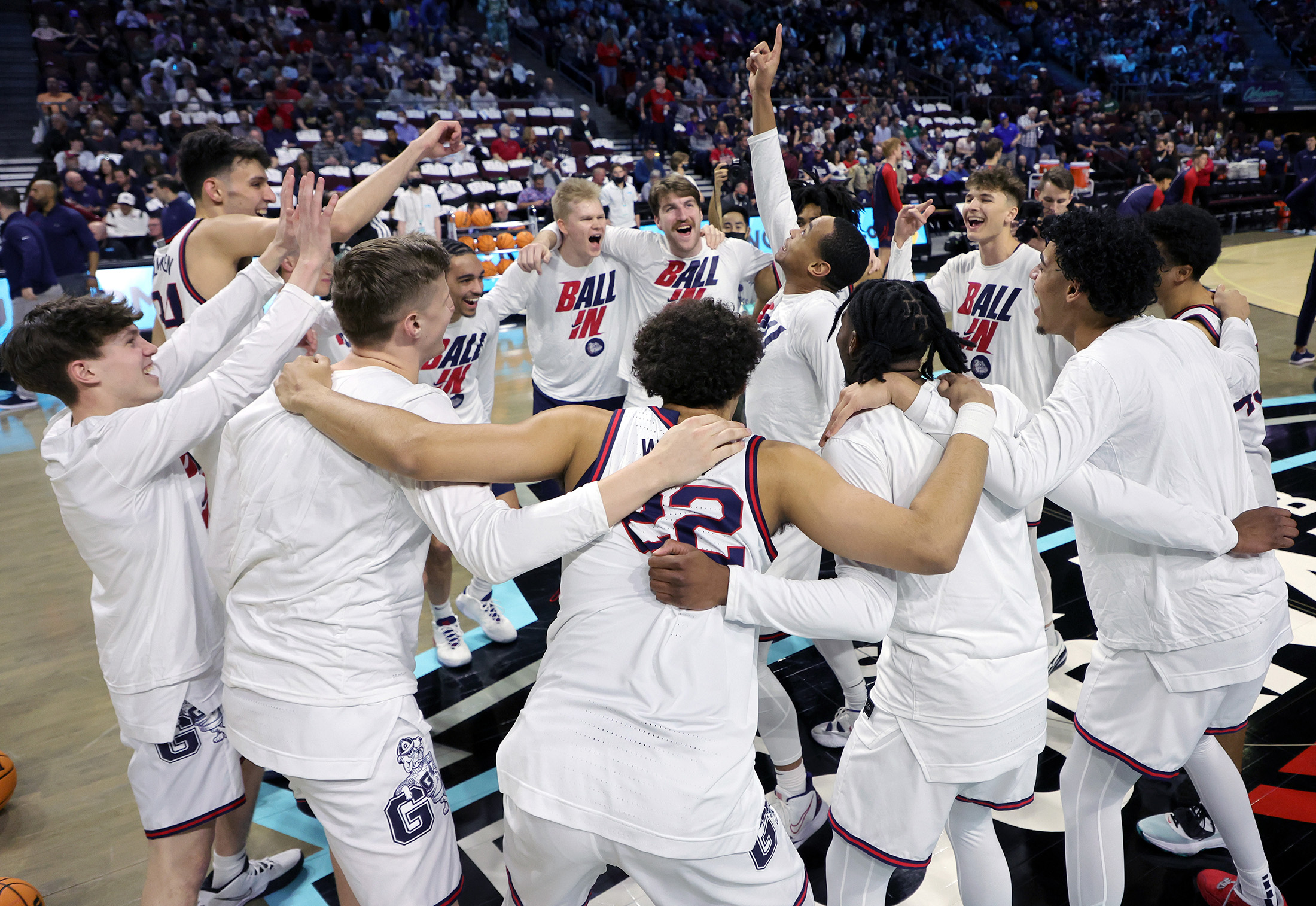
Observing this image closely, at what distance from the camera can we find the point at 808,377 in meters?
3.66

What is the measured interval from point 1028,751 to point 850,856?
49cm

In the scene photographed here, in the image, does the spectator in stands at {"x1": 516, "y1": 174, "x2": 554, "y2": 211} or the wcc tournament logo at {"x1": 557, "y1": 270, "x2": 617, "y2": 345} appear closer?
the wcc tournament logo at {"x1": 557, "y1": 270, "x2": 617, "y2": 345}

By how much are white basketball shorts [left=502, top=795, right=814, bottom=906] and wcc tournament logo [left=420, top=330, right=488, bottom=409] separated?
2617 mm

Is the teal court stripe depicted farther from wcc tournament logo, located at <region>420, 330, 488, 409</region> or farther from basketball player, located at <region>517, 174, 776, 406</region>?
basketball player, located at <region>517, 174, 776, 406</region>

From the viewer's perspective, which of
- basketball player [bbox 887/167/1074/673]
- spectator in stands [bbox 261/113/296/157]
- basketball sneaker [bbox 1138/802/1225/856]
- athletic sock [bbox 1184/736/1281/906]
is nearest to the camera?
athletic sock [bbox 1184/736/1281/906]

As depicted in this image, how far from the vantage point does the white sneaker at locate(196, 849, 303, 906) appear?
8.96 feet

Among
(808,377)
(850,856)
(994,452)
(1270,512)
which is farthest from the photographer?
(808,377)

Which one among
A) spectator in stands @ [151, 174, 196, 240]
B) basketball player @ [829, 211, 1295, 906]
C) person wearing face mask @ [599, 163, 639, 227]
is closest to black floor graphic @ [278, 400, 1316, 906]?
basketball player @ [829, 211, 1295, 906]

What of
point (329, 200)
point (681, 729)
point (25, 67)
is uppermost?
point (329, 200)

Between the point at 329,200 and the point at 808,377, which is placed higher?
the point at 329,200

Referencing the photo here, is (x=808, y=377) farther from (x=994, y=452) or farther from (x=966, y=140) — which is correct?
(x=966, y=140)

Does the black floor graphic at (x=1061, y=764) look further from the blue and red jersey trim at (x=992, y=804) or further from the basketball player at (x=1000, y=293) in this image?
the basketball player at (x=1000, y=293)

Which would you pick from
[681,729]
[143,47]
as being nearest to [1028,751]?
[681,729]

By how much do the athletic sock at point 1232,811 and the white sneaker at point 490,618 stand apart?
9.31 ft
